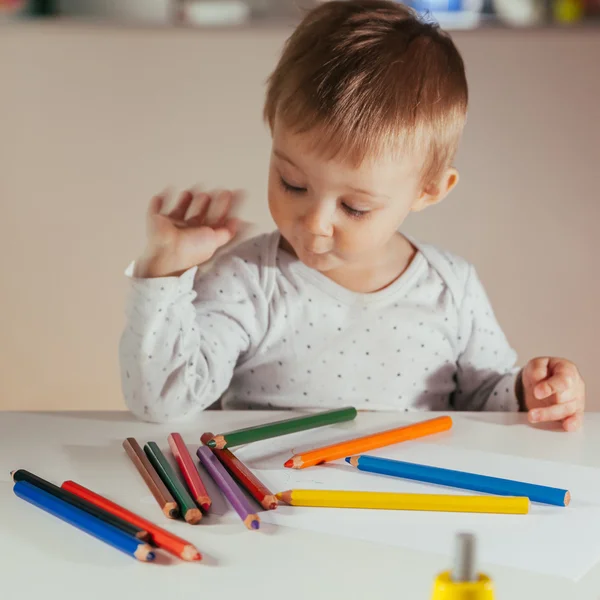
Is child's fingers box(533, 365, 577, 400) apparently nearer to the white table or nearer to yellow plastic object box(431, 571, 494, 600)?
the white table

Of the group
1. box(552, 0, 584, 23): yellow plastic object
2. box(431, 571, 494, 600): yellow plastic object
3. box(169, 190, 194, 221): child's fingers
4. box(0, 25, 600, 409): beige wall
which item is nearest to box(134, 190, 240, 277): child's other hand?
box(169, 190, 194, 221): child's fingers

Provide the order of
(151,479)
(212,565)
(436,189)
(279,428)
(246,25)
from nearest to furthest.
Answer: (212,565)
(151,479)
(279,428)
(436,189)
(246,25)

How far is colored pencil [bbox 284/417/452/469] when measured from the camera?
61 cm

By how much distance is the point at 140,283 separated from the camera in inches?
30.1

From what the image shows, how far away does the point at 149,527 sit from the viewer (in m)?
0.49

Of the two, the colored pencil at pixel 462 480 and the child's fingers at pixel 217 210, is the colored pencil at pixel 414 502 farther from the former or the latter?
the child's fingers at pixel 217 210

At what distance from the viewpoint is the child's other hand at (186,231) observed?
779mm

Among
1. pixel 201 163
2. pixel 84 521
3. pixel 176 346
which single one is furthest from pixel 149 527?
pixel 201 163

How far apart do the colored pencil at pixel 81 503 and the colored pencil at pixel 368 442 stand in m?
0.15

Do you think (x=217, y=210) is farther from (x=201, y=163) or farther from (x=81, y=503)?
(x=201, y=163)

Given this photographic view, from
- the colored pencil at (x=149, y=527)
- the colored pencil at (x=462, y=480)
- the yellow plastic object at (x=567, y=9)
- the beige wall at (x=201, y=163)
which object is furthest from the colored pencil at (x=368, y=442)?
the yellow plastic object at (x=567, y=9)

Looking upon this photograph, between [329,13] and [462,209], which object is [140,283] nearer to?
[329,13]

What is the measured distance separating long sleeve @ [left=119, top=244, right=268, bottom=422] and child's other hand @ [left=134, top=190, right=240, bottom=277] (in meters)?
0.02

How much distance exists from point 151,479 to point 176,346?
0.23 m
